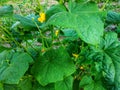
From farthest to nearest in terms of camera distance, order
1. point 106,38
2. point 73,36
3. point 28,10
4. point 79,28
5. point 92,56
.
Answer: point 28,10 → point 73,36 → point 106,38 → point 92,56 → point 79,28

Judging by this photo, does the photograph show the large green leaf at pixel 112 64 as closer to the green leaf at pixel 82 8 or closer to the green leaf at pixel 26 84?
the green leaf at pixel 82 8

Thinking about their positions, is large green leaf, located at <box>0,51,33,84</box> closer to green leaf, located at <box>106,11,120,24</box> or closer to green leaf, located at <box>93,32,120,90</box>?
green leaf, located at <box>93,32,120,90</box>

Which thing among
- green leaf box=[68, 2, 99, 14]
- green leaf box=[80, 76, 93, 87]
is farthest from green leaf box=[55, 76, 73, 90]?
green leaf box=[68, 2, 99, 14]

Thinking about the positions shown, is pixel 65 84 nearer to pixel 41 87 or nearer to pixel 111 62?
pixel 41 87

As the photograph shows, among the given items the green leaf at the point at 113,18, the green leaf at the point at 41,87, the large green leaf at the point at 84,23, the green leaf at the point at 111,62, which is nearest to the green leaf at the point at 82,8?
the large green leaf at the point at 84,23

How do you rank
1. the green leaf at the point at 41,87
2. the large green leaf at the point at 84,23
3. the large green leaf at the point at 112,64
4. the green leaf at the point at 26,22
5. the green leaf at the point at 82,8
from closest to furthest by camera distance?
the large green leaf at the point at 84,23, the green leaf at the point at 82,8, the large green leaf at the point at 112,64, the green leaf at the point at 26,22, the green leaf at the point at 41,87

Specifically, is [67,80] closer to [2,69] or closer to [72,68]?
[72,68]

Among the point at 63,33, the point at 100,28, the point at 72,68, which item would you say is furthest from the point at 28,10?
the point at 100,28
